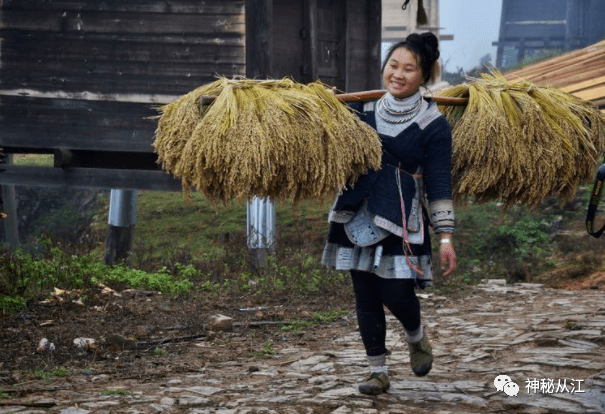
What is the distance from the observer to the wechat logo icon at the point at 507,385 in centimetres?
513

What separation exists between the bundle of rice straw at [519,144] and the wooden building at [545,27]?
20.4 meters

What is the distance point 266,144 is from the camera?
4648mm

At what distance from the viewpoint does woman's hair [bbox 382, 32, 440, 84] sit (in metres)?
4.93

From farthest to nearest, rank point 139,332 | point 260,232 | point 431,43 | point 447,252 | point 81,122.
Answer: point 260,232
point 81,122
point 139,332
point 431,43
point 447,252

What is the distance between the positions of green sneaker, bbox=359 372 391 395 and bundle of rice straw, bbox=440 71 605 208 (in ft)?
3.77

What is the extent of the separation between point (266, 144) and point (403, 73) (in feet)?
2.81

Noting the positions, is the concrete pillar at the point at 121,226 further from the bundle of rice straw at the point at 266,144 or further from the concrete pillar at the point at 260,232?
the bundle of rice straw at the point at 266,144

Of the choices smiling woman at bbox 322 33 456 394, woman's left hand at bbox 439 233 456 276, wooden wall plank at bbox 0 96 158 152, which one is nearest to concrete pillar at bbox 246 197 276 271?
wooden wall plank at bbox 0 96 158 152

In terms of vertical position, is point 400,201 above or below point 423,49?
below

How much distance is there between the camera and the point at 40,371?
575cm

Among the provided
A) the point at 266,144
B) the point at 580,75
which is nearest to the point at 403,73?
the point at 266,144

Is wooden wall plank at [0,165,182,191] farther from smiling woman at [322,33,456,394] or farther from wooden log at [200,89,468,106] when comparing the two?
smiling woman at [322,33,456,394]

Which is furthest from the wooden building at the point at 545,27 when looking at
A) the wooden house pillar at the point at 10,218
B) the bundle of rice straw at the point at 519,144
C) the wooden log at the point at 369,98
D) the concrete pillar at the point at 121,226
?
the wooden log at the point at 369,98

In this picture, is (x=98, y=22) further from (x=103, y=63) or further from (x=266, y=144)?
(x=266, y=144)
